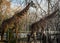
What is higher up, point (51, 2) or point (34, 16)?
point (51, 2)

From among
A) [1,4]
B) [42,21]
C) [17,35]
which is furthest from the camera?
[1,4]

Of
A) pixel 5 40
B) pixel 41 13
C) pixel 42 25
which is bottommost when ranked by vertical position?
pixel 5 40

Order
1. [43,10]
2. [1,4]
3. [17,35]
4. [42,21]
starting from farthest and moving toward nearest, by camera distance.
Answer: [1,4]
[43,10]
[17,35]
[42,21]

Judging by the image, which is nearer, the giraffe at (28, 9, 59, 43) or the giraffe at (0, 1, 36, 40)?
the giraffe at (0, 1, 36, 40)

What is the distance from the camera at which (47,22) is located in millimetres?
6766

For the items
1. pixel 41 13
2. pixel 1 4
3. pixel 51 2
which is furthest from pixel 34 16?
pixel 1 4

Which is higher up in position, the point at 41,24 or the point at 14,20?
the point at 14,20

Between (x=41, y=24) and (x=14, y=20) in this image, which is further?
(x=41, y=24)

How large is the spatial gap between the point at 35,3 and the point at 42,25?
1.29 meters

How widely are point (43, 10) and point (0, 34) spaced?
2084 millimetres

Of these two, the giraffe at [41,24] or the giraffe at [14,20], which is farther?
the giraffe at [41,24]

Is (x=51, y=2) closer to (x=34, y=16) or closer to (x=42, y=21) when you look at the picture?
(x=34, y=16)

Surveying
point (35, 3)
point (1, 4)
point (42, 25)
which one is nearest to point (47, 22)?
point (42, 25)

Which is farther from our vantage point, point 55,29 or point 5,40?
point 55,29
